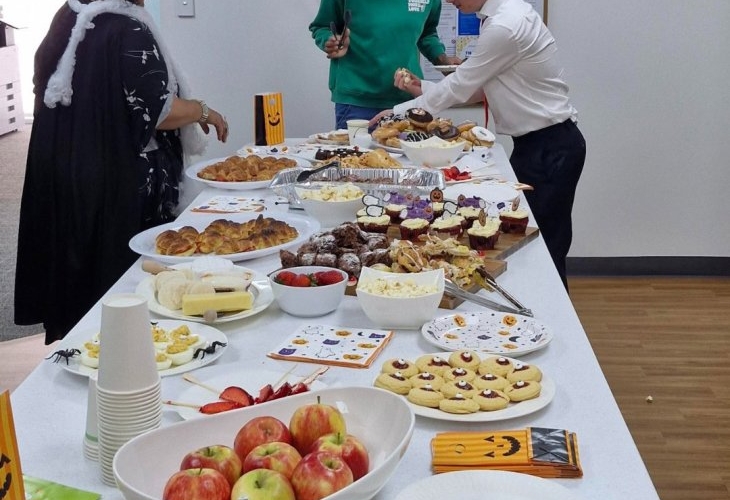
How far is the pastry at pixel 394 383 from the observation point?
4.23ft

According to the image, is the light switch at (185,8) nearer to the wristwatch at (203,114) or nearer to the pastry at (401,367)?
the wristwatch at (203,114)

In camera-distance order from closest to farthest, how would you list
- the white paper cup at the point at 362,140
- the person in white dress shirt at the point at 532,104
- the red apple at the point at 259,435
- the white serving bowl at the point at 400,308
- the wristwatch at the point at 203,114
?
1. the red apple at the point at 259,435
2. the white serving bowl at the point at 400,308
3. the wristwatch at the point at 203,114
4. the person in white dress shirt at the point at 532,104
5. the white paper cup at the point at 362,140

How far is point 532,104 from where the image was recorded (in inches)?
133

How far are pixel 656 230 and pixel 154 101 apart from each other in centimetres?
297

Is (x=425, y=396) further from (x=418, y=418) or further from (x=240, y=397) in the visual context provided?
(x=240, y=397)

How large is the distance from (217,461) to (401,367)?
456 millimetres

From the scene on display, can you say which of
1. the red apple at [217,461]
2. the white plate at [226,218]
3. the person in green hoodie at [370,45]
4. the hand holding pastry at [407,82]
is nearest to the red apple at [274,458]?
the red apple at [217,461]

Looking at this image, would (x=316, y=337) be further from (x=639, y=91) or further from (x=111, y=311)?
(x=639, y=91)

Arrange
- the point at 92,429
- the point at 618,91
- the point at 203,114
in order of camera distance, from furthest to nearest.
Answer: the point at 618,91 → the point at 203,114 → the point at 92,429

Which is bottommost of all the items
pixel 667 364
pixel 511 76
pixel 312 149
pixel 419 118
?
pixel 667 364

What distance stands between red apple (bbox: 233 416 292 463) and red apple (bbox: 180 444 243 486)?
0.13 ft

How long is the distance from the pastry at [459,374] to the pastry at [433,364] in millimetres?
14

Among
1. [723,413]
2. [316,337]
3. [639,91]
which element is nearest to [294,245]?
[316,337]

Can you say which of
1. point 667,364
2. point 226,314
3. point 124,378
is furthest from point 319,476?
point 667,364
